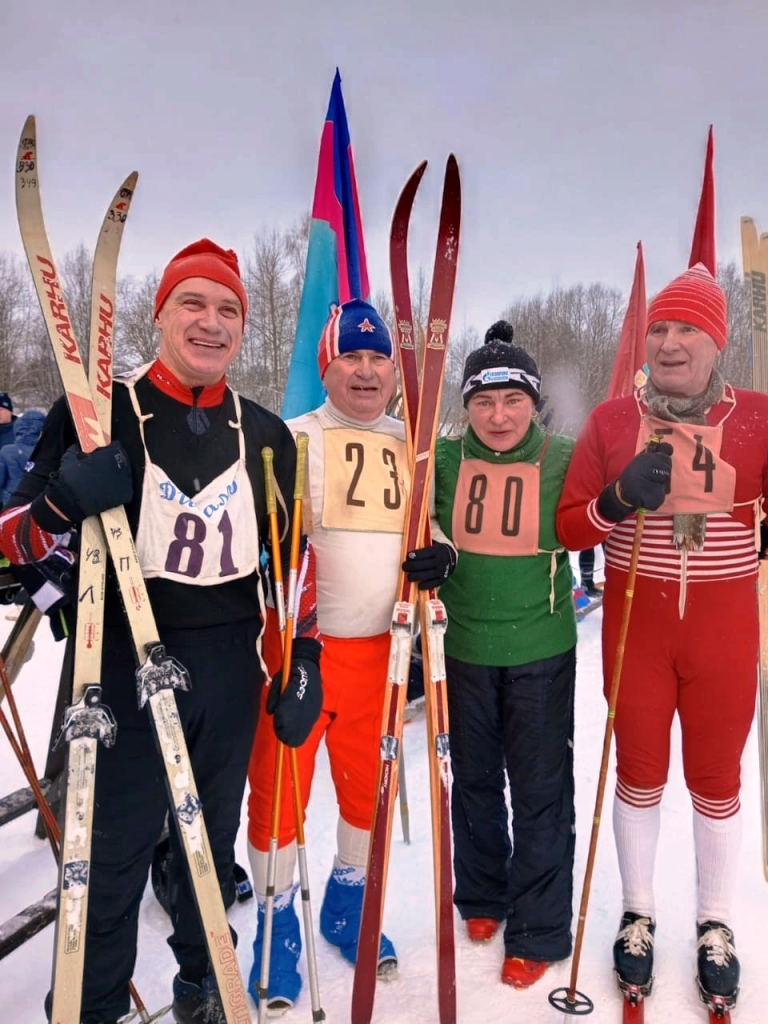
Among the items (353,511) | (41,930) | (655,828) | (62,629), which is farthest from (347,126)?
(41,930)

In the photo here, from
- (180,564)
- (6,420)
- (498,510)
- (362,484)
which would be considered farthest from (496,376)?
(6,420)

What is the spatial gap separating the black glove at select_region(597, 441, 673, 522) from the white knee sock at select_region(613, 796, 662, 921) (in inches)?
41.9

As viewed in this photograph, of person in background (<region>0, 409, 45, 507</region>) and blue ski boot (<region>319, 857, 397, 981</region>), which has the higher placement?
person in background (<region>0, 409, 45, 507</region>)

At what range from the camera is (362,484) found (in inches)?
85.0

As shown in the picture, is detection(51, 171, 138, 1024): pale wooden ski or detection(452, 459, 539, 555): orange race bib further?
detection(452, 459, 539, 555): orange race bib

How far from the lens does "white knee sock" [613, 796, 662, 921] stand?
2168 mm

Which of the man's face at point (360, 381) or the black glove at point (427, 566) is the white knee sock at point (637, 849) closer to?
the black glove at point (427, 566)

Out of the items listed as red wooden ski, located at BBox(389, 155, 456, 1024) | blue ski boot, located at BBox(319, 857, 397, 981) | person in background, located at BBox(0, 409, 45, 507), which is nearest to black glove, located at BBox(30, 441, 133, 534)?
red wooden ski, located at BBox(389, 155, 456, 1024)

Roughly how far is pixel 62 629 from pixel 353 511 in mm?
1108

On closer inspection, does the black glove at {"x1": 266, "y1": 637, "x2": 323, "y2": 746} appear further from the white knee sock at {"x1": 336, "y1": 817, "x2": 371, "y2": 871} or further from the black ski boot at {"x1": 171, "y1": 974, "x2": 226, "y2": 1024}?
the black ski boot at {"x1": 171, "y1": 974, "x2": 226, "y2": 1024}

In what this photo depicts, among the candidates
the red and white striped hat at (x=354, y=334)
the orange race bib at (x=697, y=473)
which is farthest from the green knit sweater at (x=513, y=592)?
the red and white striped hat at (x=354, y=334)

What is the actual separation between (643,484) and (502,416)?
521 millimetres

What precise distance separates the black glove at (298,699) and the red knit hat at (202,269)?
109 centimetres

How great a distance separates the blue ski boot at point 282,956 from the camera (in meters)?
2.02
